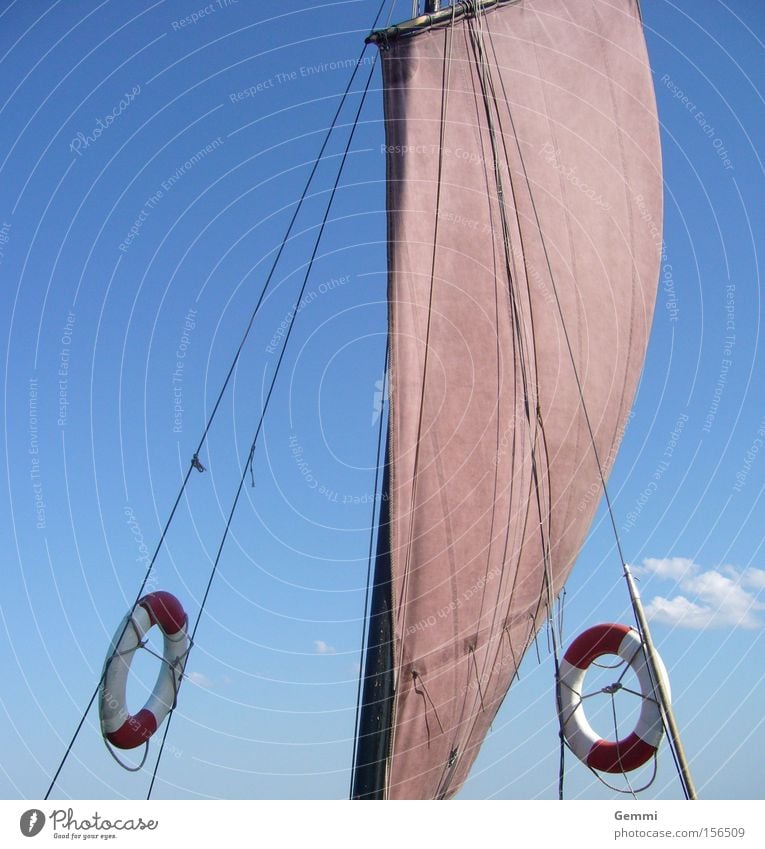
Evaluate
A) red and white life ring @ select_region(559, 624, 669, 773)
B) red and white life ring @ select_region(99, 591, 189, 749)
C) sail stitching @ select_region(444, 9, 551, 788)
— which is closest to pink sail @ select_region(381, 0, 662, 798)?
sail stitching @ select_region(444, 9, 551, 788)

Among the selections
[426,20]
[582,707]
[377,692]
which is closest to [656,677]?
[582,707]

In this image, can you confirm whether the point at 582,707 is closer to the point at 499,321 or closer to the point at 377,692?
the point at 377,692

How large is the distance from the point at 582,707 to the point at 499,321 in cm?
435

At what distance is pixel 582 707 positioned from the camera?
8.46 metres

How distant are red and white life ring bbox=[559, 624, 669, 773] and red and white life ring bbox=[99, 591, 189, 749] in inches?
146

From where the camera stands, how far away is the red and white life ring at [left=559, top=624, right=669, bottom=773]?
764 cm

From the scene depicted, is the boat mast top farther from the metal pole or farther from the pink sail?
the metal pole

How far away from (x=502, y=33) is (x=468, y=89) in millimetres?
1101

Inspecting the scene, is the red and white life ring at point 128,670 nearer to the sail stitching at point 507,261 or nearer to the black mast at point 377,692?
the black mast at point 377,692

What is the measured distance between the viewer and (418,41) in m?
9.96

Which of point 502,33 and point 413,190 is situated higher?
point 502,33
